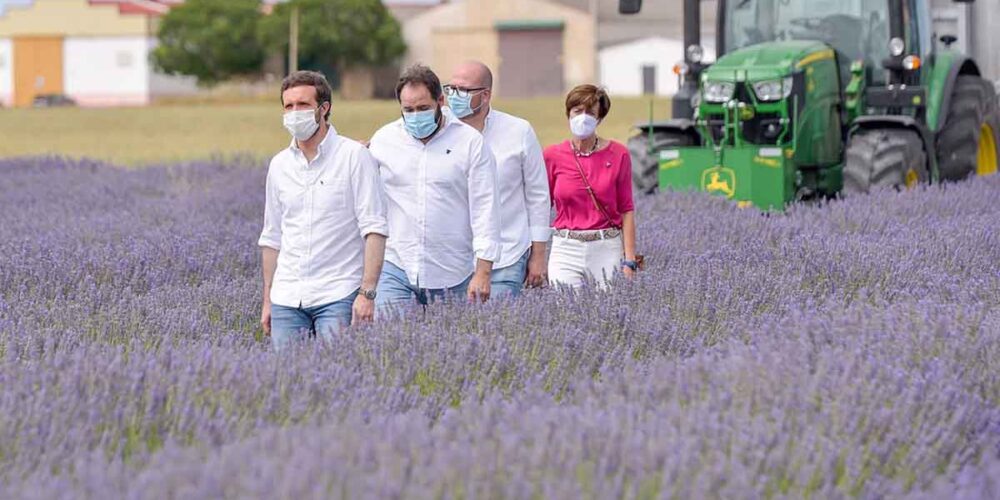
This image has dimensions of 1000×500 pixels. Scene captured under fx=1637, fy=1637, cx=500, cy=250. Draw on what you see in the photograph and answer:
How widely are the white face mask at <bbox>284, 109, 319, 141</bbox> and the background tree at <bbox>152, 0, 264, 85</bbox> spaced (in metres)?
60.9

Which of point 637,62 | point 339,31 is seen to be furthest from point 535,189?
point 339,31

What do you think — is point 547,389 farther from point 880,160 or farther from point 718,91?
point 718,91

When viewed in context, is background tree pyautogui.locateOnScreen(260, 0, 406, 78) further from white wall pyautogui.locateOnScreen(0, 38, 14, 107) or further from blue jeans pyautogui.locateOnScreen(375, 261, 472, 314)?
blue jeans pyautogui.locateOnScreen(375, 261, 472, 314)

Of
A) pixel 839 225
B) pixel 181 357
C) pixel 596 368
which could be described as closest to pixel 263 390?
pixel 181 357

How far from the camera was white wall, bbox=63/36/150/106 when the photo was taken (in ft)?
232

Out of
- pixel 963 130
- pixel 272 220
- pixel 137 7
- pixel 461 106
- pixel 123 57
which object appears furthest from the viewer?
pixel 137 7

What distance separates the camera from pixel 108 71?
71250 millimetres

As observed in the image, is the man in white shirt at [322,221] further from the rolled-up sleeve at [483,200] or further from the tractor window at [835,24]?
the tractor window at [835,24]

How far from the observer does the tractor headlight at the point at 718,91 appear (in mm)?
11086

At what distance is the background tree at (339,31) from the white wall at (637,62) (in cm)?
842

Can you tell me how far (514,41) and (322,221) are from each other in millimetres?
62449

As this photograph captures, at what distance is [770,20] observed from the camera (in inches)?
464

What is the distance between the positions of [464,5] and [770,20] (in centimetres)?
5590

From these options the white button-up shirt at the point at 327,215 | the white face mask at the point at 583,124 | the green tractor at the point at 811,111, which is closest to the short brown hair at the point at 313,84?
the white button-up shirt at the point at 327,215
